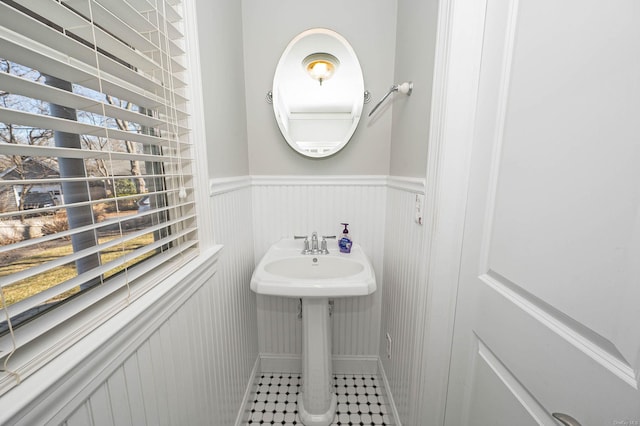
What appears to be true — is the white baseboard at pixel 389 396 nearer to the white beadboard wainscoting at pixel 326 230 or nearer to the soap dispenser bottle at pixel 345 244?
the white beadboard wainscoting at pixel 326 230

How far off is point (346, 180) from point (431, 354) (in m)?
0.88

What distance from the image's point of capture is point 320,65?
4.05 ft

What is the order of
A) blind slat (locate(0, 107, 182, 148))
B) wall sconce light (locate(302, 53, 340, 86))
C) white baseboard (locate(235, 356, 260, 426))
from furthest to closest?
1. wall sconce light (locate(302, 53, 340, 86))
2. white baseboard (locate(235, 356, 260, 426))
3. blind slat (locate(0, 107, 182, 148))

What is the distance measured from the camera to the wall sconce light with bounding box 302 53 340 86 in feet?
4.00

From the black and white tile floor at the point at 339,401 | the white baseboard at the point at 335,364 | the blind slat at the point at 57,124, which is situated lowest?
the black and white tile floor at the point at 339,401

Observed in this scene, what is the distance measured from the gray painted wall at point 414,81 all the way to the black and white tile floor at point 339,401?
1.26 m

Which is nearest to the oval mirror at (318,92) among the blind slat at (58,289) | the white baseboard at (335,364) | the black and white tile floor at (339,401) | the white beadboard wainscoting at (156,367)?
the white beadboard wainscoting at (156,367)

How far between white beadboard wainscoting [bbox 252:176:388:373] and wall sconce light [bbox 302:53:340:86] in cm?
54

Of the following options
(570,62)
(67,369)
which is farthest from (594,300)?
(67,369)

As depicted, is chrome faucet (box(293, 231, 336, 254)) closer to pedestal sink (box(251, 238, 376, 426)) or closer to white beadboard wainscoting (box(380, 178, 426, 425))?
pedestal sink (box(251, 238, 376, 426))

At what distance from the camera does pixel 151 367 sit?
1.87ft

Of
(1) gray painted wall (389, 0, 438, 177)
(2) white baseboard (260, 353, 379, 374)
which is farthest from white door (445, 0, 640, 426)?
(2) white baseboard (260, 353, 379, 374)

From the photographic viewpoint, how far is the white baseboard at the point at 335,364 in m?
1.47

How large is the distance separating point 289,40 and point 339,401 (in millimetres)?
1987
